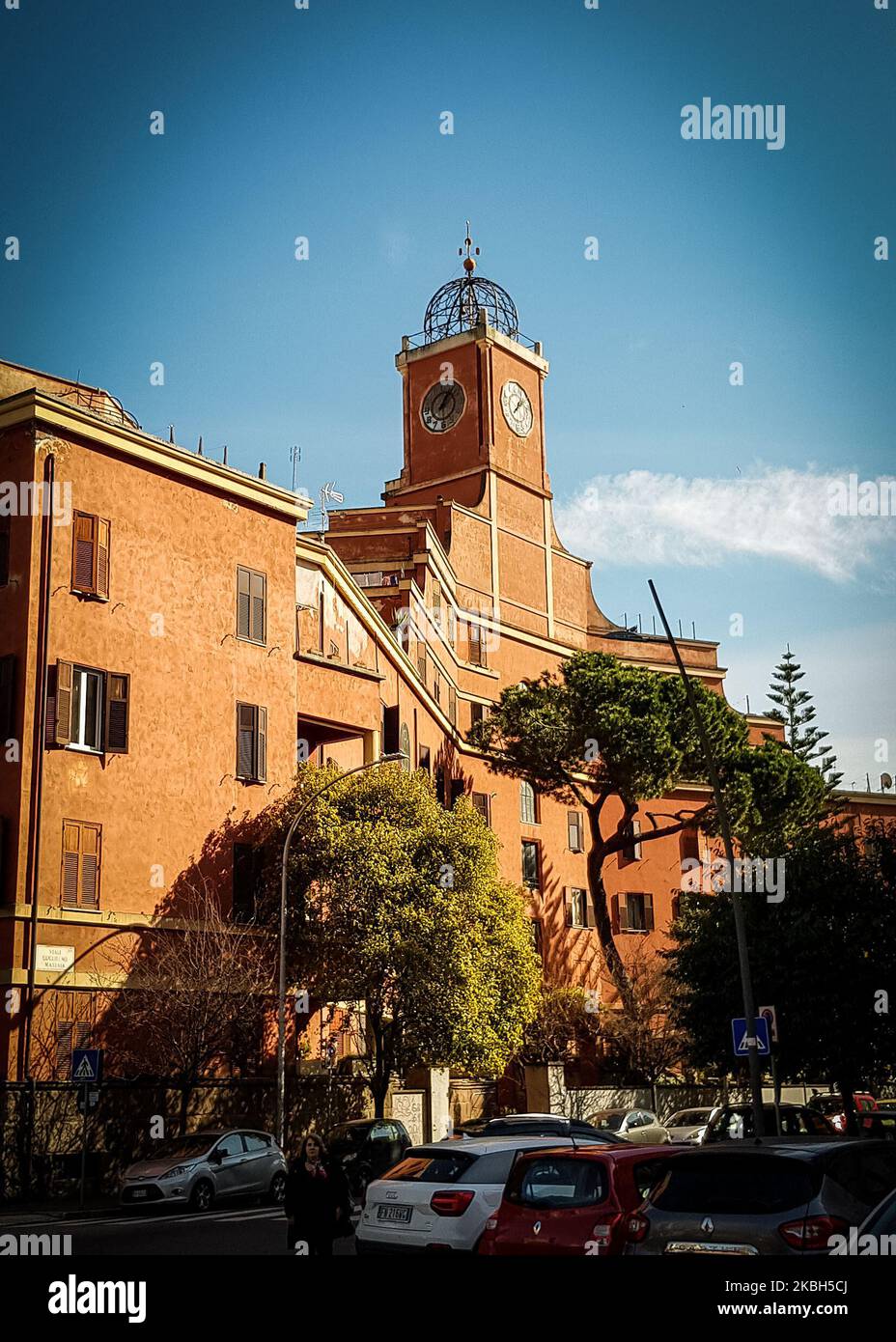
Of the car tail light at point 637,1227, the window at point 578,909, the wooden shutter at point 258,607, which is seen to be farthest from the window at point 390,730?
the car tail light at point 637,1227

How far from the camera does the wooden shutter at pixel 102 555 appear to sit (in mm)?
31734

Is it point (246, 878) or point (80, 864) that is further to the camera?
point (246, 878)

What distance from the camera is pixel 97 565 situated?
3175 cm

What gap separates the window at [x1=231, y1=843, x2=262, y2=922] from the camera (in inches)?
1337

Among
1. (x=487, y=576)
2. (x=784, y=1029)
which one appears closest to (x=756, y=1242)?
(x=784, y=1029)

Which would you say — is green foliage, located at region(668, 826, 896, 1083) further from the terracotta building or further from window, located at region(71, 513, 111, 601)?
window, located at region(71, 513, 111, 601)

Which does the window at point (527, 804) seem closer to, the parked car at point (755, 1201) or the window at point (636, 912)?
the window at point (636, 912)

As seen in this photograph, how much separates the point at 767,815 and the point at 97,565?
93.2 ft

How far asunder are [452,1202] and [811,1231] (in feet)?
15.4

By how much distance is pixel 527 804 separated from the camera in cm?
5466

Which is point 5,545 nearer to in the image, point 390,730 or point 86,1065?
point 86,1065

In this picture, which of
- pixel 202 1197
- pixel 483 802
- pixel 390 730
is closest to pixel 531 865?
pixel 483 802

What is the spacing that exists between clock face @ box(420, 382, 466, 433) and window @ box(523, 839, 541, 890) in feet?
61.8
